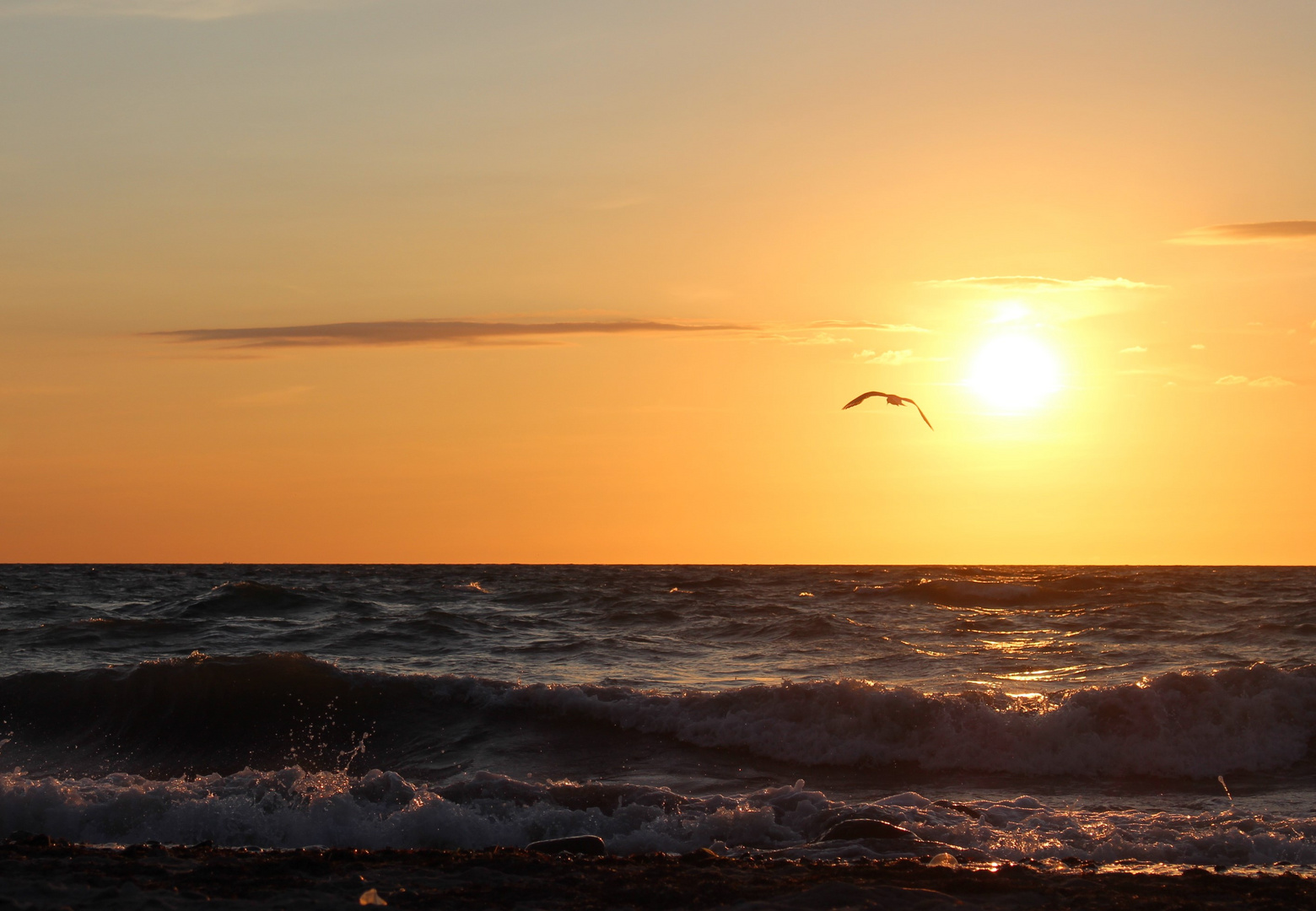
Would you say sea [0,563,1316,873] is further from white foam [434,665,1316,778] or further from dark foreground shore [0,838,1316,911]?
dark foreground shore [0,838,1316,911]

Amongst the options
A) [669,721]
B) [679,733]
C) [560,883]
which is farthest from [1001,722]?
[560,883]

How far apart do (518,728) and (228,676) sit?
17.5 ft

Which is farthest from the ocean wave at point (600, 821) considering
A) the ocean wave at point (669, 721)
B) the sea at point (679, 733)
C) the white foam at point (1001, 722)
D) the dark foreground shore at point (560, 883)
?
the ocean wave at point (669, 721)

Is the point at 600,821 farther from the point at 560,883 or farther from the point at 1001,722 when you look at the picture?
the point at 1001,722

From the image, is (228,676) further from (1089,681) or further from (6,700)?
(1089,681)

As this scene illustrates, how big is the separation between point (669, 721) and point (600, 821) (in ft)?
17.4

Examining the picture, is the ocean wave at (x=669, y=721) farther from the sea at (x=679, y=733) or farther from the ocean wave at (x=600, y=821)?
the ocean wave at (x=600, y=821)

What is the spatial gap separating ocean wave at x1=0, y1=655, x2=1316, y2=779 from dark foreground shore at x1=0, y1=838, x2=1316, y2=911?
575cm

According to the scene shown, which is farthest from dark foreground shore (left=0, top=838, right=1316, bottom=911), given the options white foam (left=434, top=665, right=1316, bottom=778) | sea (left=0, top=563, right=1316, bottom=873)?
white foam (left=434, top=665, right=1316, bottom=778)

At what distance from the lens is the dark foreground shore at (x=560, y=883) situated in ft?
24.3

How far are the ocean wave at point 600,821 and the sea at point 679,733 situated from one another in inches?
1.2

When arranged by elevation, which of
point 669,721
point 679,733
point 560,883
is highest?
point 560,883

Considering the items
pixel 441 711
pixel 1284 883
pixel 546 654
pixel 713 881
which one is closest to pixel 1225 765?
pixel 1284 883

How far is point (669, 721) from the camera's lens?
607 inches
